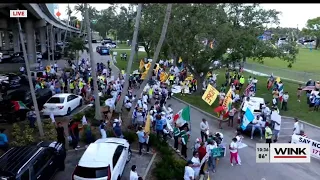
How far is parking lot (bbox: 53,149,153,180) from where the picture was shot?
13.5 metres

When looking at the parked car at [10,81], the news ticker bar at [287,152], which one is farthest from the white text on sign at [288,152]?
the parked car at [10,81]

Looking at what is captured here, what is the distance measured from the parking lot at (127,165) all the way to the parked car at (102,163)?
3.11ft

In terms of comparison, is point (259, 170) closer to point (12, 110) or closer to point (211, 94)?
point (211, 94)

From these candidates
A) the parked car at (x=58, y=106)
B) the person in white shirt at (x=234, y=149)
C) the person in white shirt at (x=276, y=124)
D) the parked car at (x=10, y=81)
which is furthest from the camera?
the parked car at (x=10, y=81)

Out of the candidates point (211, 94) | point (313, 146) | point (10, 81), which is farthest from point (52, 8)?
point (313, 146)

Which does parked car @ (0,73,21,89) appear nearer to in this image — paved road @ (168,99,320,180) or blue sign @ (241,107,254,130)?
paved road @ (168,99,320,180)

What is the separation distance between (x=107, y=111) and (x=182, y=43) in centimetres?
839

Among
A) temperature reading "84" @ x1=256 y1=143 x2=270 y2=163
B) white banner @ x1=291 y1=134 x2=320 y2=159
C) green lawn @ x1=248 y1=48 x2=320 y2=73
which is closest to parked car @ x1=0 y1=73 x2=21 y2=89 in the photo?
temperature reading "84" @ x1=256 y1=143 x2=270 y2=163

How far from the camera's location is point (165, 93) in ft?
78.7

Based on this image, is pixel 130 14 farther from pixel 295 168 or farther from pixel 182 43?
pixel 295 168

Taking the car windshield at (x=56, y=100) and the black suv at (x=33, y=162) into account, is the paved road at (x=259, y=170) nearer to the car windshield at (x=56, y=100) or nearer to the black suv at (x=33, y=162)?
Result: the black suv at (x=33, y=162)

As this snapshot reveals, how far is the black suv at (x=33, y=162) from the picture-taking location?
1048 centimetres

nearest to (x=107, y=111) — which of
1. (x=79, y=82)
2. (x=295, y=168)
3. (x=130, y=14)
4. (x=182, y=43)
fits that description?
(x=79, y=82)

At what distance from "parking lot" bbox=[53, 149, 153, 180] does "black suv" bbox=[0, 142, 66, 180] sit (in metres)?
0.33
